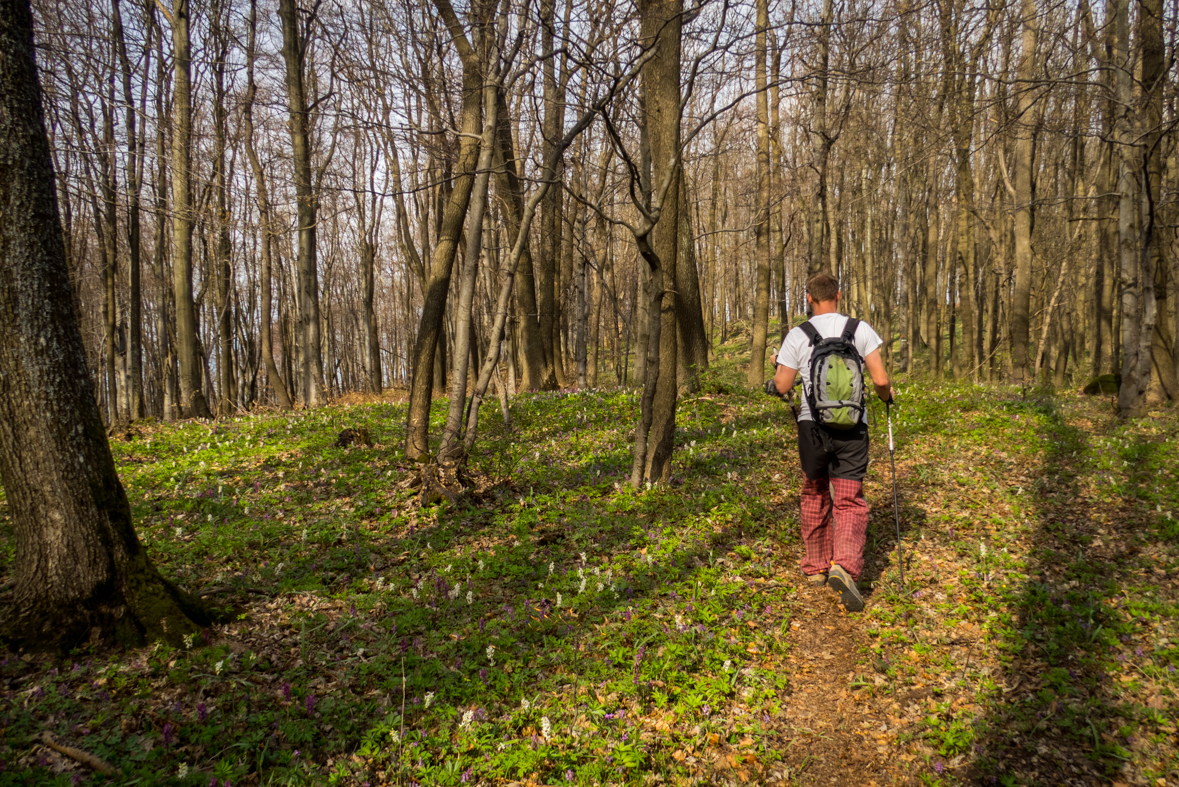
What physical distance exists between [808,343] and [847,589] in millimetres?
2215

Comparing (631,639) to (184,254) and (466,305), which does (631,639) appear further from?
(184,254)

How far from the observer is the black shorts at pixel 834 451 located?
16.7 feet

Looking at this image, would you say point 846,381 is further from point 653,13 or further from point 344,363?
point 344,363

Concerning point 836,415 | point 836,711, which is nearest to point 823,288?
point 836,415

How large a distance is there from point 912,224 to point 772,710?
3471 centimetres

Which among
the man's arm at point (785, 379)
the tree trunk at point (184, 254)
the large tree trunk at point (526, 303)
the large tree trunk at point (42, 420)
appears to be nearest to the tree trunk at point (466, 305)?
the large tree trunk at point (526, 303)

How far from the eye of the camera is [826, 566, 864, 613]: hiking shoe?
509cm

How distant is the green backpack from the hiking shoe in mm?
1319

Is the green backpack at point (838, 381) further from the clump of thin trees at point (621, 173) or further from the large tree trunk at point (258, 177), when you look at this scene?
the large tree trunk at point (258, 177)

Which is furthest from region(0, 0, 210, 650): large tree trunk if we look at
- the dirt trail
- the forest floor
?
the dirt trail

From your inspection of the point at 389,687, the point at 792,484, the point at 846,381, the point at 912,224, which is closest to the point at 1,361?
the point at 389,687

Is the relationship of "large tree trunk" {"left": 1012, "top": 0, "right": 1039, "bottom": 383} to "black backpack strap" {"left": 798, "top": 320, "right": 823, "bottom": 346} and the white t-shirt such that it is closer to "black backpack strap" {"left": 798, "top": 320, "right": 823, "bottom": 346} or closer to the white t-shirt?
the white t-shirt

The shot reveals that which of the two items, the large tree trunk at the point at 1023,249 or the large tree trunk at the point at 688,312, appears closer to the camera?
the large tree trunk at the point at 688,312

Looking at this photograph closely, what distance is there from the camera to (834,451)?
5180mm
